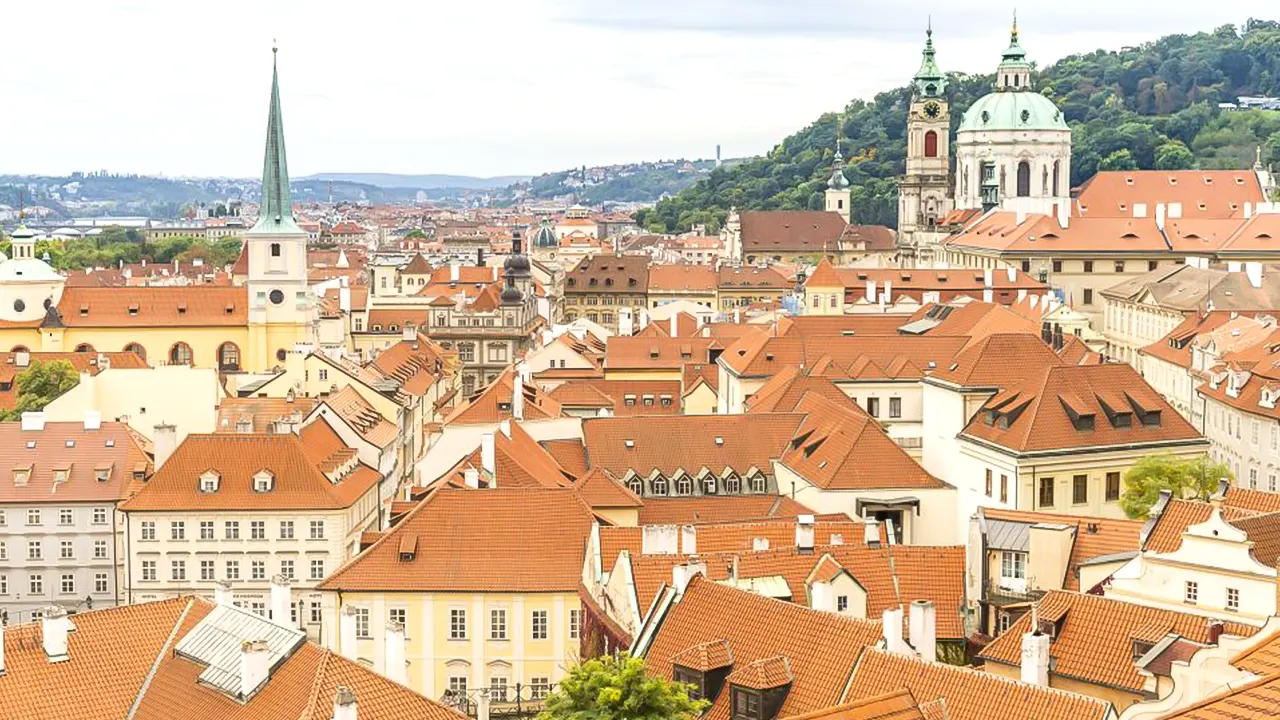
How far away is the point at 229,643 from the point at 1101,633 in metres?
14.6

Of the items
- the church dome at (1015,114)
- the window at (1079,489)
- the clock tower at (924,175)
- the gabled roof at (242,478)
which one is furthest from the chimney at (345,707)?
the clock tower at (924,175)

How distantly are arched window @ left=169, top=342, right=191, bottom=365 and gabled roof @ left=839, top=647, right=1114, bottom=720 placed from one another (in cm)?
→ 8310

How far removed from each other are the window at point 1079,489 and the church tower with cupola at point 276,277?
58.9 meters

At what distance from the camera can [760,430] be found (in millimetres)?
62031

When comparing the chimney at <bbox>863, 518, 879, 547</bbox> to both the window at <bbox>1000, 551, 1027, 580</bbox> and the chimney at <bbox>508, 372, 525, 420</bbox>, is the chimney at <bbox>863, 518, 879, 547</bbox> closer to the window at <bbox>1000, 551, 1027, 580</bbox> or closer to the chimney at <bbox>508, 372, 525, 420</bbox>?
the window at <bbox>1000, 551, 1027, 580</bbox>

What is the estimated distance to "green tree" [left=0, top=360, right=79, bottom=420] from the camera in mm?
83938

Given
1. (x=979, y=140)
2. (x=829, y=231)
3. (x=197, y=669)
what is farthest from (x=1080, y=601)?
(x=829, y=231)

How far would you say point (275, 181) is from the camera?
109 metres

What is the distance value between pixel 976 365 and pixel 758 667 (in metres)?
34.7

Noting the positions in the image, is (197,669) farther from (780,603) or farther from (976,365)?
(976,365)

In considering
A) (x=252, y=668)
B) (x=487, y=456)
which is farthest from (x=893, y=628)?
(x=487, y=456)

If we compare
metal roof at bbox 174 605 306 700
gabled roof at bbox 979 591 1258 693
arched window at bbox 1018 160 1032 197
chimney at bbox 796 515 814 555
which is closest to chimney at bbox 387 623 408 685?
metal roof at bbox 174 605 306 700

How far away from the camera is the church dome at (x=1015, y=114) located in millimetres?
166125

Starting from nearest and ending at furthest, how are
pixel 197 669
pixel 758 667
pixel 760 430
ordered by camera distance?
pixel 758 667
pixel 197 669
pixel 760 430
